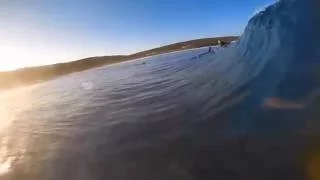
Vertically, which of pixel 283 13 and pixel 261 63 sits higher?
pixel 283 13

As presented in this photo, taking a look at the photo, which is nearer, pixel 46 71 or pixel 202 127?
pixel 202 127

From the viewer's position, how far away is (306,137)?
6066mm

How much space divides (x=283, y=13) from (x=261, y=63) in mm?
2502

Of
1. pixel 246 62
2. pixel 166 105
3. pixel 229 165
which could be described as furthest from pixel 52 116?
pixel 229 165

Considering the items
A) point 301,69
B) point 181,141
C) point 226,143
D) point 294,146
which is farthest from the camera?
point 301,69

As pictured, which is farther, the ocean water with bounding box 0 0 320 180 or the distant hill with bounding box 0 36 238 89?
the distant hill with bounding box 0 36 238 89

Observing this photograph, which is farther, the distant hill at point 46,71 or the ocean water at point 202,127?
the distant hill at point 46,71

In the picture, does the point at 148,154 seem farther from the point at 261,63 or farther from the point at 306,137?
the point at 261,63

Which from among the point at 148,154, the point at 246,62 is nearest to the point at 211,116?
the point at 148,154

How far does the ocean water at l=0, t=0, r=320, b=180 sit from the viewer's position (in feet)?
18.6

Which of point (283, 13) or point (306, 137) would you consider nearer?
point (306, 137)

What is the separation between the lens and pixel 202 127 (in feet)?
24.3

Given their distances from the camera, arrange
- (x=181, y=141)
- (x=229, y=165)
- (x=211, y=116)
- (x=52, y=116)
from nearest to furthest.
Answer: (x=229, y=165) → (x=181, y=141) → (x=211, y=116) → (x=52, y=116)

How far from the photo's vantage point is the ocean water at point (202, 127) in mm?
5680
